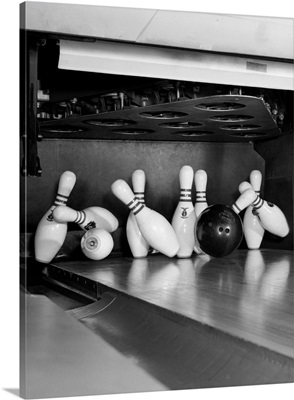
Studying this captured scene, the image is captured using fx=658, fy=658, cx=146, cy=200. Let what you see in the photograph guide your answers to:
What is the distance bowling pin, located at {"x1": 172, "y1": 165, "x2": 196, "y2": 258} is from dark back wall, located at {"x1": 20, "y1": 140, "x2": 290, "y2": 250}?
22 centimetres

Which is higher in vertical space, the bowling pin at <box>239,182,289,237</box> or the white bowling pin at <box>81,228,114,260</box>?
the bowling pin at <box>239,182,289,237</box>

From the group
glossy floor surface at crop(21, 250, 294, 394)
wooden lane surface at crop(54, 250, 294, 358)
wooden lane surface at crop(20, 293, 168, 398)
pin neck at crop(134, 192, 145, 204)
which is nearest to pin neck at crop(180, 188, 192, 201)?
pin neck at crop(134, 192, 145, 204)

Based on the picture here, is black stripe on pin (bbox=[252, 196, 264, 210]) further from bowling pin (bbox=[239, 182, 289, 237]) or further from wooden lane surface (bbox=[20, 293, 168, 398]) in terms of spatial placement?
wooden lane surface (bbox=[20, 293, 168, 398])

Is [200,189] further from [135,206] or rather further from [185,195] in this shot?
[135,206]

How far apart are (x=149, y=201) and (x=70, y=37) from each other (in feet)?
4.61

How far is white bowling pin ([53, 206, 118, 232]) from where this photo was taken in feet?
8.58

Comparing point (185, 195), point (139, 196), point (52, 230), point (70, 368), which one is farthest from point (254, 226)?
point (70, 368)

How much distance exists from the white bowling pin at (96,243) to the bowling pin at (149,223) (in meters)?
0.15

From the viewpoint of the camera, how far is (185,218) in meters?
2.80

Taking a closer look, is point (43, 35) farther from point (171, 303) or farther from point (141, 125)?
point (141, 125)

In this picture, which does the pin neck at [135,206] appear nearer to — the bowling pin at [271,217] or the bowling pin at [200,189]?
the bowling pin at [200,189]

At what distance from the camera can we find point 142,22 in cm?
169

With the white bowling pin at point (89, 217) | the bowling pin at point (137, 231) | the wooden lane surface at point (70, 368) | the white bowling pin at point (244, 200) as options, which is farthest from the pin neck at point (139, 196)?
the wooden lane surface at point (70, 368)
